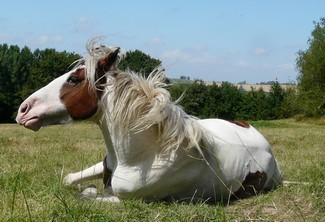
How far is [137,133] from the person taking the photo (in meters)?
4.34

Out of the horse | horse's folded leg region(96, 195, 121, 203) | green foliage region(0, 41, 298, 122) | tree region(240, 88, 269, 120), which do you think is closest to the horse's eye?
the horse

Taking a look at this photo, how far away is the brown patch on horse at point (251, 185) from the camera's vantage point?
477cm

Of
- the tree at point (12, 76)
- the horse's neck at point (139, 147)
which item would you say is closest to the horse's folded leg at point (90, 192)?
the horse's neck at point (139, 147)

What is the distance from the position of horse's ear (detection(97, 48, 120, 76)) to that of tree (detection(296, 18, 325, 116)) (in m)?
43.3

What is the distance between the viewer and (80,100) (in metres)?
4.51

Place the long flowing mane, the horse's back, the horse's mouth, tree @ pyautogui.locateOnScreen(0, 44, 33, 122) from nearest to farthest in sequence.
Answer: the long flowing mane < the horse's mouth < the horse's back < tree @ pyautogui.locateOnScreen(0, 44, 33, 122)

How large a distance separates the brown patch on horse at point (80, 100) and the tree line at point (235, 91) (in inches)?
1498

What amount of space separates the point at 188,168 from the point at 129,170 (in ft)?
1.71

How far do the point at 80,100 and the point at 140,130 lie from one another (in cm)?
63

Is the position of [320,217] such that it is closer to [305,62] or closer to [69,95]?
[69,95]

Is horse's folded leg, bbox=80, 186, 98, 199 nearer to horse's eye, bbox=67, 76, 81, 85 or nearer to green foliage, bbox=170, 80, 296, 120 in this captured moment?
horse's eye, bbox=67, 76, 81, 85

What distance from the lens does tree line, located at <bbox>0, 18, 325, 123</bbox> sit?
46.4 meters

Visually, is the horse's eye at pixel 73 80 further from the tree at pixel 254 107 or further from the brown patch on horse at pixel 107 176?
the tree at pixel 254 107

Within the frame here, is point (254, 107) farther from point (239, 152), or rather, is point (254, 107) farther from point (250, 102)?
point (239, 152)
